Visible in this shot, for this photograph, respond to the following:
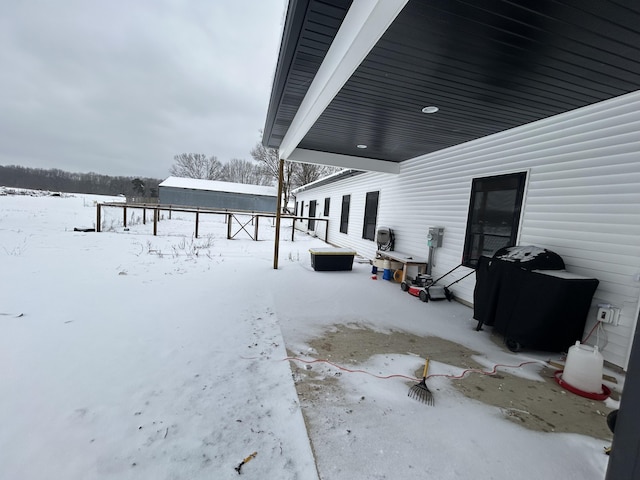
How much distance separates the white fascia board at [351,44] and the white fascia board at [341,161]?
2469mm

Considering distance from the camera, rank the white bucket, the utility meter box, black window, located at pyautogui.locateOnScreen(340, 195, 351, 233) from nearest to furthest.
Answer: the white bucket < the utility meter box < black window, located at pyautogui.locateOnScreen(340, 195, 351, 233)

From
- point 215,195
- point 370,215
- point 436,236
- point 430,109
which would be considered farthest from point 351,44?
point 215,195

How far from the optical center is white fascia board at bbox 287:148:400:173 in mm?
6172

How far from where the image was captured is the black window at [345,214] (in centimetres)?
1044

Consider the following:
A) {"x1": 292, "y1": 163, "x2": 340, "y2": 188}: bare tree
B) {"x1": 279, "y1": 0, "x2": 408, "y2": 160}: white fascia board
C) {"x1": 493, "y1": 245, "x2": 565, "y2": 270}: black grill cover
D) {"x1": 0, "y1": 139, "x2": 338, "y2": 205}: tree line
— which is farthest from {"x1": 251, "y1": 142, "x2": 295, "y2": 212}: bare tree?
{"x1": 493, "y1": 245, "x2": 565, "y2": 270}: black grill cover

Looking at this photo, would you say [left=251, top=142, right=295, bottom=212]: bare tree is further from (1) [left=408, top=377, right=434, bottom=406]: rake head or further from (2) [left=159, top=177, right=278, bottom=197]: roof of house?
(1) [left=408, top=377, right=434, bottom=406]: rake head

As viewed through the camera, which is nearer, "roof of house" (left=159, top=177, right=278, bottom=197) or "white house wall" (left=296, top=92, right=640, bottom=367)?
"white house wall" (left=296, top=92, right=640, bottom=367)

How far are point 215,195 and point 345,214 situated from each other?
19.1 m

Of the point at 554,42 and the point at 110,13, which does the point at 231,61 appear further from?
the point at 554,42

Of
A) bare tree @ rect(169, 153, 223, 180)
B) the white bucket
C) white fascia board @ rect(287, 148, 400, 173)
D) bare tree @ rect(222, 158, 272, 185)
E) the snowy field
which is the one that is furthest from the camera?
bare tree @ rect(222, 158, 272, 185)

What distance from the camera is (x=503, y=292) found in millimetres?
3219

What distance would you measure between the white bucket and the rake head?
138 cm

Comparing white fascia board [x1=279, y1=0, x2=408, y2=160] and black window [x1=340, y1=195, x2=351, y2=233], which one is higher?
white fascia board [x1=279, y1=0, x2=408, y2=160]

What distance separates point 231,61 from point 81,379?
1263 cm
